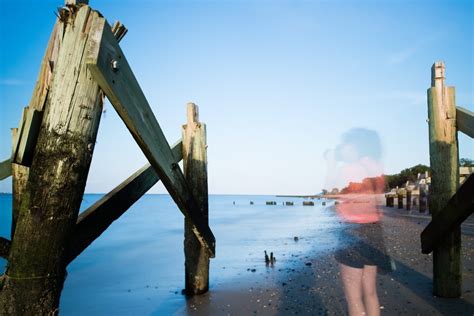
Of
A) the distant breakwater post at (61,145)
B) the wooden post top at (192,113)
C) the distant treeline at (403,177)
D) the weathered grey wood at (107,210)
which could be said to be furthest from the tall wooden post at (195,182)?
the distant treeline at (403,177)

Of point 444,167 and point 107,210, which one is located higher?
point 444,167

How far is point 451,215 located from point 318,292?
2.53 metres

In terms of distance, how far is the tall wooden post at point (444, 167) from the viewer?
4207 millimetres

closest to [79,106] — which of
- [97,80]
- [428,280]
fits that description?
[97,80]

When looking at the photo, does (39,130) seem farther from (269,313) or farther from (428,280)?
(428,280)

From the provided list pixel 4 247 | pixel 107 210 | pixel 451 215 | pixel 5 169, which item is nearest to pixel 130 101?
pixel 107 210

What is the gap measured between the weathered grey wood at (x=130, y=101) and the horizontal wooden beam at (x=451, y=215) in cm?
288

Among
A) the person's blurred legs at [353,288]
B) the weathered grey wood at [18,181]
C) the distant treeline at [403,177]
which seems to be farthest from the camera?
the distant treeline at [403,177]

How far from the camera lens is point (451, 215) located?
3.74m

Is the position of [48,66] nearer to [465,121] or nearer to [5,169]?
[5,169]

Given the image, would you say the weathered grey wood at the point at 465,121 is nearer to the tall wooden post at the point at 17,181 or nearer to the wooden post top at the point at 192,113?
the wooden post top at the point at 192,113

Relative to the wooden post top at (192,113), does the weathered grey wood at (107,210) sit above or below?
below

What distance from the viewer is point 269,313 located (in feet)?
15.1

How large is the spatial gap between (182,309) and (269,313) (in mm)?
1359
